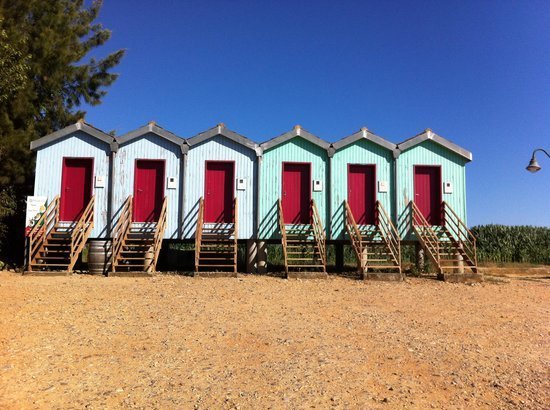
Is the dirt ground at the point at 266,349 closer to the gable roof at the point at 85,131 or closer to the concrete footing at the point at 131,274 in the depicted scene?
the concrete footing at the point at 131,274

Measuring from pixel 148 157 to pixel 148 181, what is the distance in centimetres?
79

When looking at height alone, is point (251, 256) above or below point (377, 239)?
below

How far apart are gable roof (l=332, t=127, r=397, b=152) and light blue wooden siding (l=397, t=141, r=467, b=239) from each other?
1.84 ft

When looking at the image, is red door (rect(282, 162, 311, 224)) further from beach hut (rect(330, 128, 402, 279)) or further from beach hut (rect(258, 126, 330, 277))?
beach hut (rect(330, 128, 402, 279))

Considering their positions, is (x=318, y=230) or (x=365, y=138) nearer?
(x=318, y=230)

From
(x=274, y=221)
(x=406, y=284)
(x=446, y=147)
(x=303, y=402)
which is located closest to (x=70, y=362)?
(x=303, y=402)

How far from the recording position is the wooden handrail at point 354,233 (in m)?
12.5

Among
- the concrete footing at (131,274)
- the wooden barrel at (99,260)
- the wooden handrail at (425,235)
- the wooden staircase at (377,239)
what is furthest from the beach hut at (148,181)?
the wooden handrail at (425,235)

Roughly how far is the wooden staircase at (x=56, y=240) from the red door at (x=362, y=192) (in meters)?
8.52

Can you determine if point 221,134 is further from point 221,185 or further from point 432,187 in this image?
point 432,187

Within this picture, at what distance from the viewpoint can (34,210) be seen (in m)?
13.3

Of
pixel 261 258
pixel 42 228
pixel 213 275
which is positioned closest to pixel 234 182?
pixel 261 258

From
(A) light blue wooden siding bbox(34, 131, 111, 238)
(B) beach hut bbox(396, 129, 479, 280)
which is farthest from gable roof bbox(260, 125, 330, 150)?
(A) light blue wooden siding bbox(34, 131, 111, 238)

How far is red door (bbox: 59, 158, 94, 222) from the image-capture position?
45.8 ft
